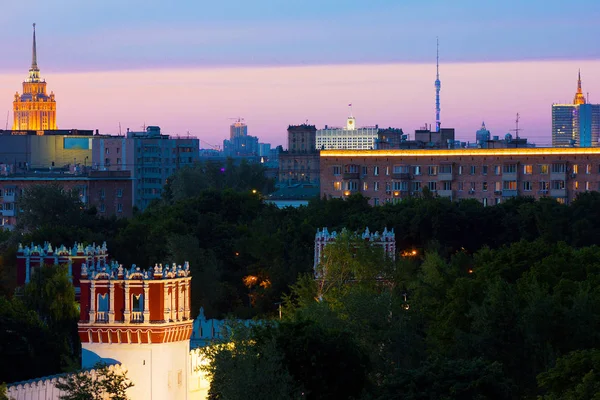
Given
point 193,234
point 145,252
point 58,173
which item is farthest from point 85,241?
point 58,173

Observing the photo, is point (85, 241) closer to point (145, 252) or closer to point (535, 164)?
point (145, 252)

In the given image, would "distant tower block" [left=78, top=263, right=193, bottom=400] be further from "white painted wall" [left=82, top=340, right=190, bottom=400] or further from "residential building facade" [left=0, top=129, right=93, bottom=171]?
"residential building facade" [left=0, top=129, right=93, bottom=171]

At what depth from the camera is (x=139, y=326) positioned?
46.0 m

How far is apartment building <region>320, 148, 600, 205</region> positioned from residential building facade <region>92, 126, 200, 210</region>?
4318 centimetres

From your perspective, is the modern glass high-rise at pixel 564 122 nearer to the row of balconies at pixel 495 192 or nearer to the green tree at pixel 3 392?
the row of balconies at pixel 495 192

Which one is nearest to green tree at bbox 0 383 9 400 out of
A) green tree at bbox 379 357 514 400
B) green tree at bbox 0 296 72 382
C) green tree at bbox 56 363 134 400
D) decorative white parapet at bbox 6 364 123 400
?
decorative white parapet at bbox 6 364 123 400

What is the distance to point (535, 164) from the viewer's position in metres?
126

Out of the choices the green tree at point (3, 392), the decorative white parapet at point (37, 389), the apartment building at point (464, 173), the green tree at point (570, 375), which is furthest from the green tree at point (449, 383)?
the apartment building at point (464, 173)

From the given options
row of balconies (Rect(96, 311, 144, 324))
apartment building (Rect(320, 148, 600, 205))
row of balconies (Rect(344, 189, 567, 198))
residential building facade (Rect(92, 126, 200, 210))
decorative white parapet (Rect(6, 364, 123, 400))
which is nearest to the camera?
decorative white parapet (Rect(6, 364, 123, 400))

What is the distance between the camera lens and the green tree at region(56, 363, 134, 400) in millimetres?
42094

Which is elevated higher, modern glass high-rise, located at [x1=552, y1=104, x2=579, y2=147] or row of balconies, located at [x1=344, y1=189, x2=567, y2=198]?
modern glass high-rise, located at [x1=552, y1=104, x2=579, y2=147]

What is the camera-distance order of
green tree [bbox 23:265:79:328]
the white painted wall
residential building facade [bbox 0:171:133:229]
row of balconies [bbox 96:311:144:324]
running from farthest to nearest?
residential building facade [bbox 0:171:133:229] → green tree [bbox 23:265:79:328] → row of balconies [bbox 96:311:144:324] → the white painted wall

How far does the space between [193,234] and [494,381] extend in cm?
4652

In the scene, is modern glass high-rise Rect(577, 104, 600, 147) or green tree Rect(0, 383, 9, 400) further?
modern glass high-rise Rect(577, 104, 600, 147)
